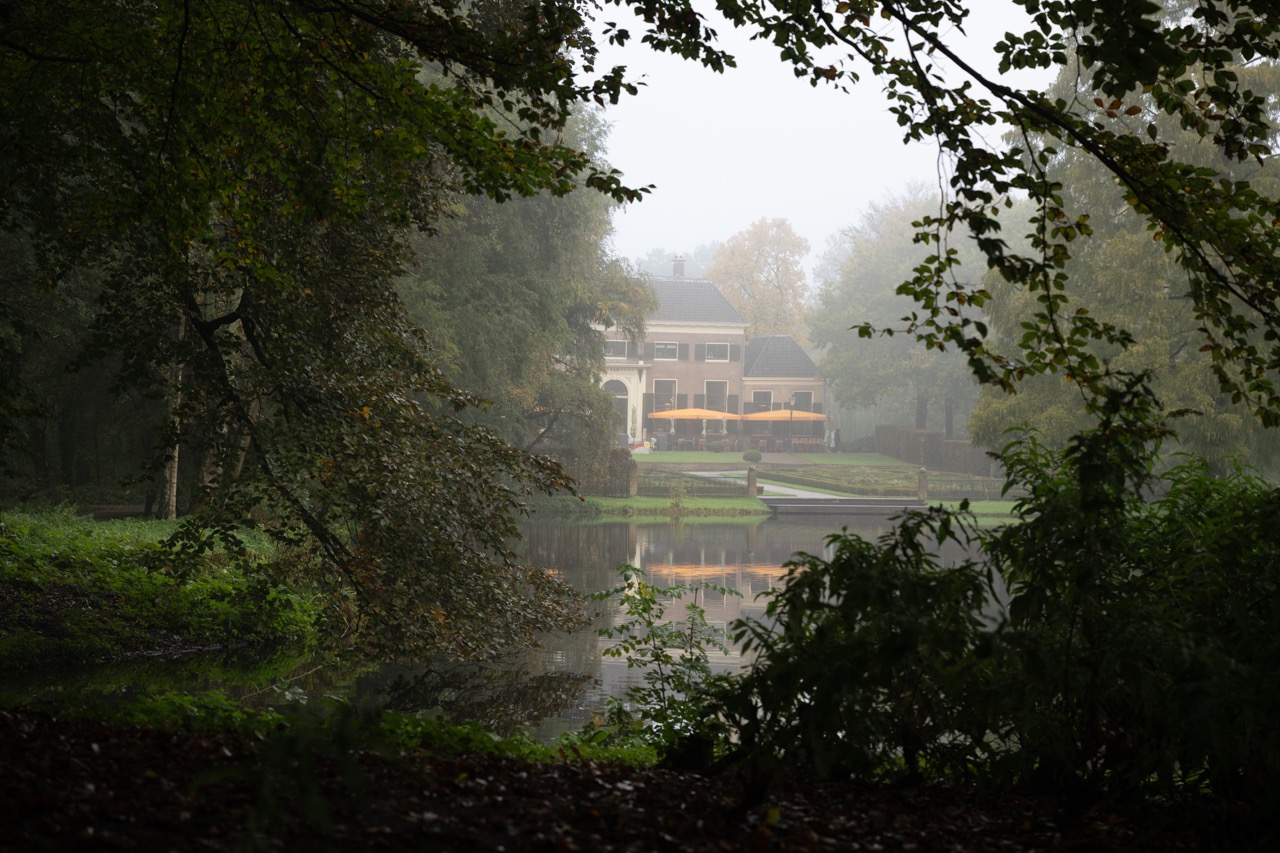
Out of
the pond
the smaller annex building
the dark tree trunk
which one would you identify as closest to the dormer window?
the smaller annex building

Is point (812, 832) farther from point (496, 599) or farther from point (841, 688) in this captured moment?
point (496, 599)

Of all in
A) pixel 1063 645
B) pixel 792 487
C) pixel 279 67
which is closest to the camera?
pixel 1063 645

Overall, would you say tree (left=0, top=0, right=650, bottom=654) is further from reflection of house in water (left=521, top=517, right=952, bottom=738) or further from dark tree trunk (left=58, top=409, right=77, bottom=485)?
dark tree trunk (left=58, top=409, right=77, bottom=485)

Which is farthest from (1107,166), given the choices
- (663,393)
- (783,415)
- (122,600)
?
(663,393)

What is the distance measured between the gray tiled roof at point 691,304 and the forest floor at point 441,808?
54.0 m

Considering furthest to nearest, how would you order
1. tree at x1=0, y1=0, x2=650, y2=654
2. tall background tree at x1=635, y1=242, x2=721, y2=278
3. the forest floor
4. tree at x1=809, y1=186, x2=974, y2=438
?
1. tall background tree at x1=635, y1=242, x2=721, y2=278
2. tree at x1=809, y1=186, x2=974, y2=438
3. tree at x1=0, y1=0, x2=650, y2=654
4. the forest floor

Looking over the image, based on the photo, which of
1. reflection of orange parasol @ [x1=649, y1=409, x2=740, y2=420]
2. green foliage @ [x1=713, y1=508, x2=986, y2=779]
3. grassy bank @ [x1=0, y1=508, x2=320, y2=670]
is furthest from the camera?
reflection of orange parasol @ [x1=649, y1=409, x2=740, y2=420]

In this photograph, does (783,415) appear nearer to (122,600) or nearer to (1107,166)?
(122,600)

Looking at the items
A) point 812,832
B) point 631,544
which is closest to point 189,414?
point 812,832

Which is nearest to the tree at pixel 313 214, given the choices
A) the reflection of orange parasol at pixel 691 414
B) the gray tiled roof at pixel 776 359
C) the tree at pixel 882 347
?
the tree at pixel 882 347

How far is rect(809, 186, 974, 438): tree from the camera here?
171 feet

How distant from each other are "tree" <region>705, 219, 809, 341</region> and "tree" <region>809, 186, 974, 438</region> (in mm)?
5919

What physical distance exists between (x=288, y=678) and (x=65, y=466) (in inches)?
546

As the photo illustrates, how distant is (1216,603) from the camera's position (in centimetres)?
463
